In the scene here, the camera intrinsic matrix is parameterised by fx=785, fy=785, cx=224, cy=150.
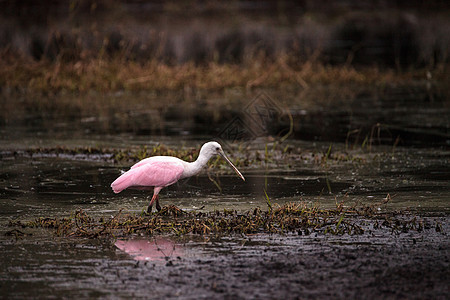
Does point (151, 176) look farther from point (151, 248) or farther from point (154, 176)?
point (151, 248)

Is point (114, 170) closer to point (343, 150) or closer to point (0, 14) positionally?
point (343, 150)

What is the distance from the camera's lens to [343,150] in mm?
12852

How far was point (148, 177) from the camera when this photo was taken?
838cm

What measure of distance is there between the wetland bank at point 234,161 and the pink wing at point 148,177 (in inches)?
11.3

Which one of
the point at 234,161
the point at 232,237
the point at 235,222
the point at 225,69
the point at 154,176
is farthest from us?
the point at 225,69

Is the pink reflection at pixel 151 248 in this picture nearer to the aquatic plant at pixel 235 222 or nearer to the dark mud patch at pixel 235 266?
the dark mud patch at pixel 235 266

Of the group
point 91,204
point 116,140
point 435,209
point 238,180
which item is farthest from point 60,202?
point 116,140

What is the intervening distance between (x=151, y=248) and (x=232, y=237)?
81 cm

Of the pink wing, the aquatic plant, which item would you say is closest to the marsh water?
the aquatic plant

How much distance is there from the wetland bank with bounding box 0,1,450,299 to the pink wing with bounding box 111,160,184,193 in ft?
0.94

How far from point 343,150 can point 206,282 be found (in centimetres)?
738

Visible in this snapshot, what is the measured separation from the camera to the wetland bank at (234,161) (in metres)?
6.13

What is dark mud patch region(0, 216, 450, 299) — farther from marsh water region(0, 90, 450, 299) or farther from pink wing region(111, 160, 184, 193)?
pink wing region(111, 160, 184, 193)

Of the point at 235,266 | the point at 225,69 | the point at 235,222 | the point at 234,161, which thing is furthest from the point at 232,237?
the point at 225,69
